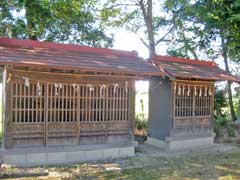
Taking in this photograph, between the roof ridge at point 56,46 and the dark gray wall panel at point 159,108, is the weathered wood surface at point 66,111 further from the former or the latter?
the dark gray wall panel at point 159,108

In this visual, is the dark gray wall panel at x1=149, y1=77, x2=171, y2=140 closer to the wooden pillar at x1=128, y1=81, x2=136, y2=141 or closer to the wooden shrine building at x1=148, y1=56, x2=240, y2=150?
the wooden shrine building at x1=148, y1=56, x2=240, y2=150

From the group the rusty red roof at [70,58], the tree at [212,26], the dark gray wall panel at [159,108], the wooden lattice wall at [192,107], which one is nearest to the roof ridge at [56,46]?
the rusty red roof at [70,58]

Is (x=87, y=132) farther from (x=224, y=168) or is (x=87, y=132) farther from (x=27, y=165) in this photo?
(x=224, y=168)

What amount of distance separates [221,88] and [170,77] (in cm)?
1015

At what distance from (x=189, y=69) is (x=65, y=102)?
551 cm

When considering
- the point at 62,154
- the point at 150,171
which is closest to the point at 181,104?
the point at 150,171

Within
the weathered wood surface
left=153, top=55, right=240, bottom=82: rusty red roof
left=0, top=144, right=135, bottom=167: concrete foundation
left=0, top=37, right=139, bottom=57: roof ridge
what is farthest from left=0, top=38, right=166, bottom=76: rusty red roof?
left=0, top=144, right=135, bottom=167: concrete foundation

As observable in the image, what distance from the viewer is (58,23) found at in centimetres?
1669

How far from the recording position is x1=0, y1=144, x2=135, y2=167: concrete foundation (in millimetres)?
8594

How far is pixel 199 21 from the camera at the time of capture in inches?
688

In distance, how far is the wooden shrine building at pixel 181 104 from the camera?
11953 mm

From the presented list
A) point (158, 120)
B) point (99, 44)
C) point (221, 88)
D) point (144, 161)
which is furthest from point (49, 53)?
point (221, 88)

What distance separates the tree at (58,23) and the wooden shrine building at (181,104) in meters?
5.71

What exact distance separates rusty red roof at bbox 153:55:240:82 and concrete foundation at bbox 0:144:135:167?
3.18 m
